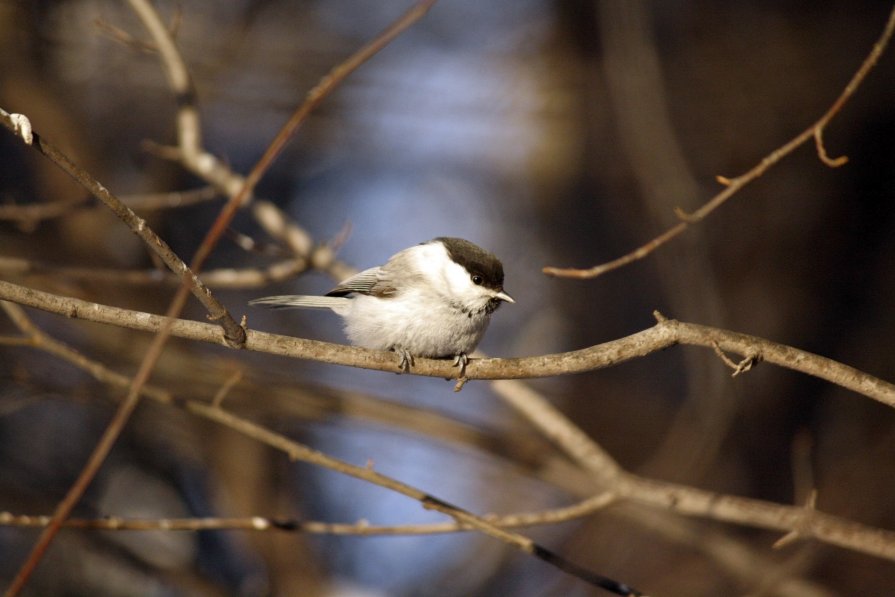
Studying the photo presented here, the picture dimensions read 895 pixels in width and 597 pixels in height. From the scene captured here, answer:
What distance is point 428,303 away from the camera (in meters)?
2.98

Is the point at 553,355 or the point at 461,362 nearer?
the point at 553,355

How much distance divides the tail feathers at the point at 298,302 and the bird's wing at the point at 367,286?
0.35ft

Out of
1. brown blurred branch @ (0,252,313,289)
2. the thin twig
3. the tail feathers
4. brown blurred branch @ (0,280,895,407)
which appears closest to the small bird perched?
the tail feathers

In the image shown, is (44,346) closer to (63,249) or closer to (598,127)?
(63,249)

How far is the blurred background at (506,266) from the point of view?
4516 millimetres

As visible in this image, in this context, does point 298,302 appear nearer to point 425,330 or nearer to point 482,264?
point 425,330

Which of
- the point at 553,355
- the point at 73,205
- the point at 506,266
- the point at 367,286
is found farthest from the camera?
the point at 506,266

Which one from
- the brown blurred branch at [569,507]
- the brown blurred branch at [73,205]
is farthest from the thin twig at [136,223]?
the brown blurred branch at [73,205]

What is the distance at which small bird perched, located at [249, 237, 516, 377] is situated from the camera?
2.91 meters

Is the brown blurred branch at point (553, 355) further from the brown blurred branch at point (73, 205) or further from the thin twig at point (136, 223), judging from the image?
the brown blurred branch at point (73, 205)

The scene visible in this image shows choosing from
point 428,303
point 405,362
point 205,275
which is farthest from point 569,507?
point 205,275

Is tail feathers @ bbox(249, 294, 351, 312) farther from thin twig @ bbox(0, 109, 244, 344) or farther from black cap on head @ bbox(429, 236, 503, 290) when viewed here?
thin twig @ bbox(0, 109, 244, 344)

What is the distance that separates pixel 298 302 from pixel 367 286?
38 cm

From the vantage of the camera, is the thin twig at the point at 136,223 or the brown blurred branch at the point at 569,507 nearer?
the thin twig at the point at 136,223
